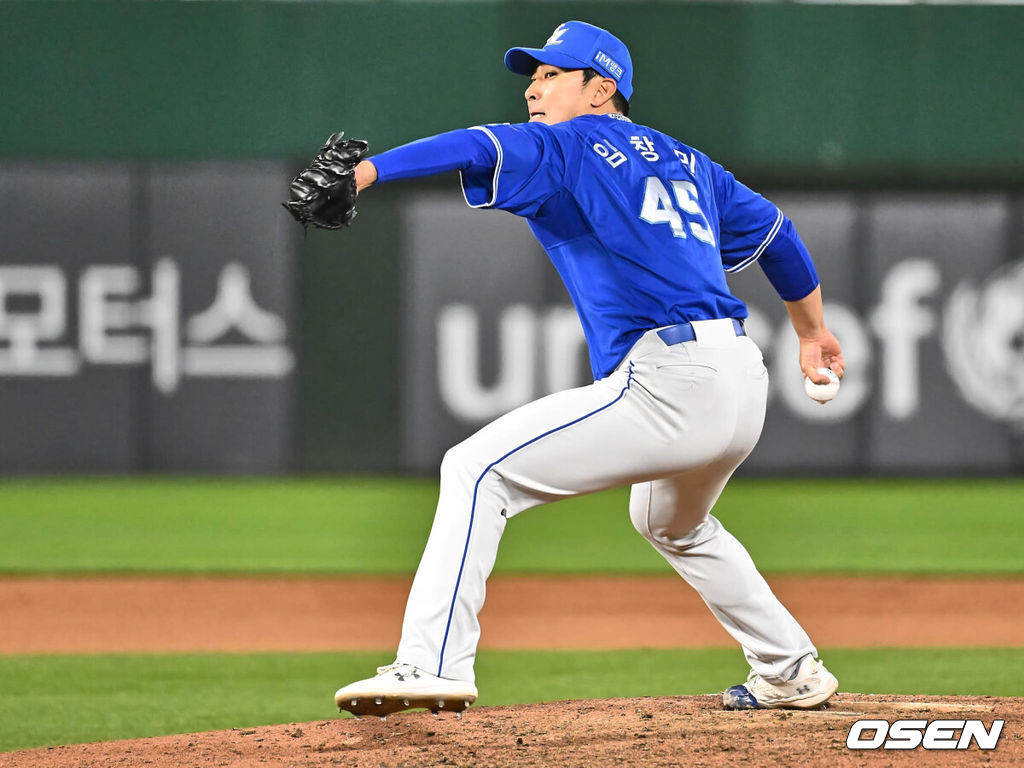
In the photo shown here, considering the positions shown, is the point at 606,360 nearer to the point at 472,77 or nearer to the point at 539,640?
the point at 539,640

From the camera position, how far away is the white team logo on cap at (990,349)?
11898 mm

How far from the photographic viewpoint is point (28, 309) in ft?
38.9

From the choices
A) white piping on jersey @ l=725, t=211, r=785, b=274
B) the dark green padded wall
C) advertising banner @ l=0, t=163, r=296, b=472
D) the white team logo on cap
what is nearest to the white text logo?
white piping on jersey @ l=725, t=211, r=785, b=274

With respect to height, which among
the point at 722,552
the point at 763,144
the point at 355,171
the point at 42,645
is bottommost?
the point at 42,645

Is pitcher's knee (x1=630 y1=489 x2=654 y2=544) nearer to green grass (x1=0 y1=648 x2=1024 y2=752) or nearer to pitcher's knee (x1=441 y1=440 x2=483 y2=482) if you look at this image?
pitcher's knee (x1=441 y1=440 x2=483 y2=482)

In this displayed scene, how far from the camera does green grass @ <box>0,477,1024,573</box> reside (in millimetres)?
8156

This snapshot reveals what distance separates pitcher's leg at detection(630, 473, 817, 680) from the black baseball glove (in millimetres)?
1057

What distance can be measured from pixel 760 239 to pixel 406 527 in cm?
592

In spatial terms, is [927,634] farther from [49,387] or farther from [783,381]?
[49,387]

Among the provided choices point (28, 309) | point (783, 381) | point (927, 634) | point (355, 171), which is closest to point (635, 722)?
point (355, 171)

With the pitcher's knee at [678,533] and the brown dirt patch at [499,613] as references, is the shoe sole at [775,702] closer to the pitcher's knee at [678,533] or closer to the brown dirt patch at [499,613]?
the pitcher's knee at [678,533]

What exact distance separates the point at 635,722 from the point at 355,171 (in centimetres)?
153

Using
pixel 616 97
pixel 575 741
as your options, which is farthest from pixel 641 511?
pixel 616 97

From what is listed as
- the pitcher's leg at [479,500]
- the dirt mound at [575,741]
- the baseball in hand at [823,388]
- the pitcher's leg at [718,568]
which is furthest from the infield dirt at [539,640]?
the baseball in hand at [823,388]
